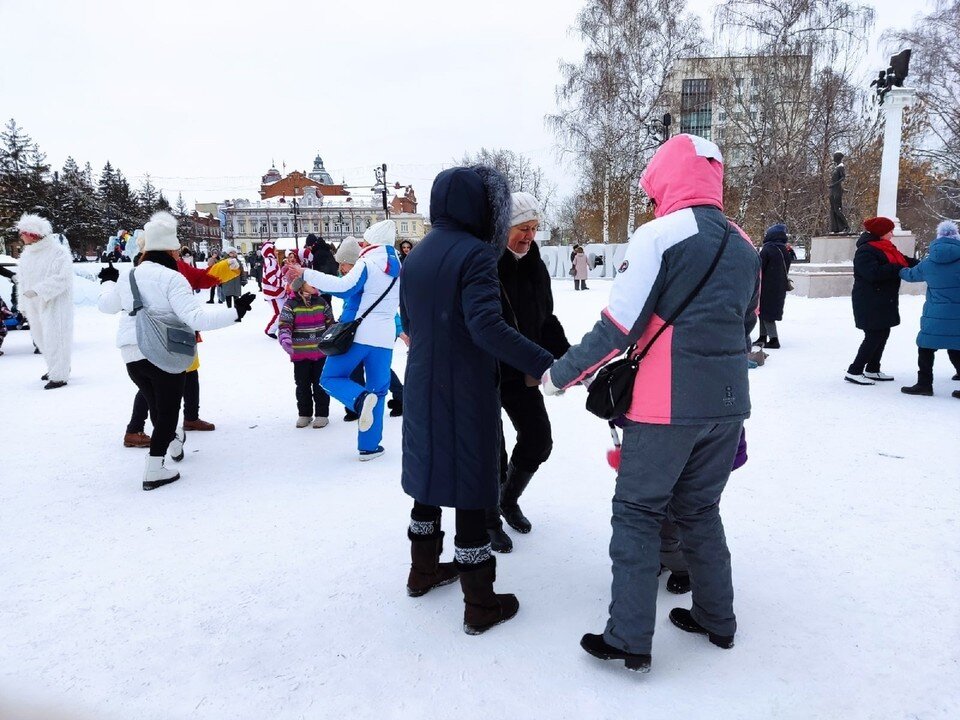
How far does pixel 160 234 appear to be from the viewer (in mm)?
3990

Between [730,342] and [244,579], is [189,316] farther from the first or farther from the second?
[730,342]

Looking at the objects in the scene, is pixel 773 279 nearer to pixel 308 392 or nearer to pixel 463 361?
pixel 308 392

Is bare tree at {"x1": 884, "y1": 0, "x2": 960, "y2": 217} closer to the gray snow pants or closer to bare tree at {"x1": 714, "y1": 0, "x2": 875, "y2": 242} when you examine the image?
bare tree at {"x1": 714, "y1": 0, "x2": 875, "y2": 242}

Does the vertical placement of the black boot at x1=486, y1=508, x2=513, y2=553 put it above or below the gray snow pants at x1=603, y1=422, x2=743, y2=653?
below

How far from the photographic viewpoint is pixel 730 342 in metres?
1.96

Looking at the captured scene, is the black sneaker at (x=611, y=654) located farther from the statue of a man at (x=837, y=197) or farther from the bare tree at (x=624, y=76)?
the bare tree at (x=624, y=76)

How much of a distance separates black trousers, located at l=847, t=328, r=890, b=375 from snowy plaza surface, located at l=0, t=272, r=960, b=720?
4.49ft

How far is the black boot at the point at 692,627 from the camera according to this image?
7.18ft

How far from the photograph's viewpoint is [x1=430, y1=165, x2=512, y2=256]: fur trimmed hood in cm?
227

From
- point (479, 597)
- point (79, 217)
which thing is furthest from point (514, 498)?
point (79, 217)

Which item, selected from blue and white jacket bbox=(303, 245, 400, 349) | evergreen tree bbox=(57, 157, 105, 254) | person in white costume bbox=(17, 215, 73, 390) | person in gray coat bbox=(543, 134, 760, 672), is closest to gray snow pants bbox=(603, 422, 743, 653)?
person in gray coat bbox=(543, 134, 760, 672)

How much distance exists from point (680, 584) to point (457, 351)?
1.40 metres

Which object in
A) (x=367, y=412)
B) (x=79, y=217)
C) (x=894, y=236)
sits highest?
(x=79, y=217)

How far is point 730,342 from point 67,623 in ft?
9.10
